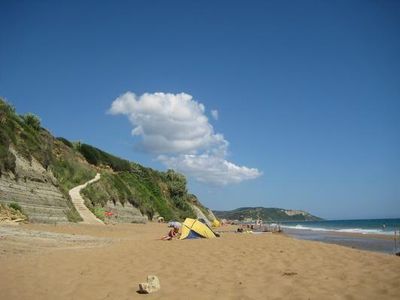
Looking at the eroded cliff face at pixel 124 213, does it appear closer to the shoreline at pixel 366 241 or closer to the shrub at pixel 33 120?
the shrub at pixel 33 120

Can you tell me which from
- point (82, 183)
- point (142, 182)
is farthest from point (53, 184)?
point (142, 182)

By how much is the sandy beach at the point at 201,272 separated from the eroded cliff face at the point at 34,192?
8029 millimetres

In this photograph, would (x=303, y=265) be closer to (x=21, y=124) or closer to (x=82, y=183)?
(x=21, y=124)

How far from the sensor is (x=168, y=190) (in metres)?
67.5

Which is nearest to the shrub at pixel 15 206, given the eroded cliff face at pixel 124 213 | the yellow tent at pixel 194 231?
the yellow tent at pixel 194 231

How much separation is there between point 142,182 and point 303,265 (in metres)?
49.9

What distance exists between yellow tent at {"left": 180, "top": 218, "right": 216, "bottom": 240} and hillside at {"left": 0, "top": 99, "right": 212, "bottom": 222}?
866cm

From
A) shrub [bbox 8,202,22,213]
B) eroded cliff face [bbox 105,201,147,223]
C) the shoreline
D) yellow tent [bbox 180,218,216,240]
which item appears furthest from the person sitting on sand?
eroded cliff face [bbox 105,201,147,223]

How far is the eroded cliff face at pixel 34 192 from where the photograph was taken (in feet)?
69.8

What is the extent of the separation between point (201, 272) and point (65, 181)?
2887 cm

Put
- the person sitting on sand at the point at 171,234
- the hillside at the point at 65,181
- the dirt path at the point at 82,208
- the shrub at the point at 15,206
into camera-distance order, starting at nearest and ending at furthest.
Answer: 1. the person sitting on sand at the point at 171,234
2. the shrub at the point at 15,206
3. the hillside at the point at 65,181
4. the dirt path at the point at 82,208

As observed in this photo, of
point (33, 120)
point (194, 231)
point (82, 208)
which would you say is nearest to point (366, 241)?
point (194, 231)

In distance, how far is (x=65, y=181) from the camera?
35.6 metres

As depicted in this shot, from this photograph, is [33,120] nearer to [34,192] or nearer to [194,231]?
[34,192]
